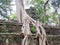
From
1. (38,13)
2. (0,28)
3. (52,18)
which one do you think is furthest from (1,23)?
(52,18)

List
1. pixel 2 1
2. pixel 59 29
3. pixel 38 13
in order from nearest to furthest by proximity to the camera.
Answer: pixel 59 29
pixel 38 13
pixel 2 1

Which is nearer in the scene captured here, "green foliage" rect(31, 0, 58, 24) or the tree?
"green foliage" rect(31, 0, 58, 24)

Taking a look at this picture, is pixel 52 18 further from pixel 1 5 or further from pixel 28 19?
pixel 28 19

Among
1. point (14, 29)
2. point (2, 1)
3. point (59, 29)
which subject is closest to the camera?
point (14, 29)

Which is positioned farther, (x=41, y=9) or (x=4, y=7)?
(x=4, y=7)

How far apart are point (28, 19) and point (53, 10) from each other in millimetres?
4346

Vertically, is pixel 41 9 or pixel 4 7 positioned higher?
pixel 4 7

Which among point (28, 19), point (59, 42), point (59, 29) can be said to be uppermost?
point (28, 19)

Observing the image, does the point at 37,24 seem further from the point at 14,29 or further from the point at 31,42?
the point at 14,29

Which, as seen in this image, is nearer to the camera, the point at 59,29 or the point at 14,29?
the point at 14,29

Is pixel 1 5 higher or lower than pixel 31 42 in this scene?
higher

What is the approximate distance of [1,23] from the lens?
12.9 feet

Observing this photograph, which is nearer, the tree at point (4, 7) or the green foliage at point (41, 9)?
the green foliage at point (41, 9)

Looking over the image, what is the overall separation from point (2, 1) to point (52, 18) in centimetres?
192
